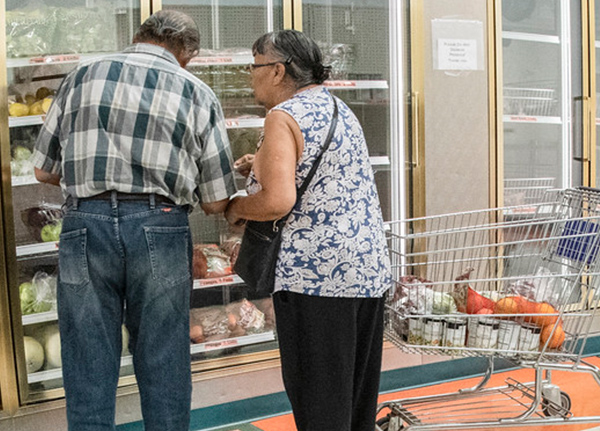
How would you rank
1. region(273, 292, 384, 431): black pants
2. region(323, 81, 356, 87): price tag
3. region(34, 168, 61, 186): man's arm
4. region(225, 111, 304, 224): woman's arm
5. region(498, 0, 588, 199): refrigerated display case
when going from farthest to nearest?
region(498, 0, 588, 199): refrigerated display case
region(323, 81, 356, 87): price tag
region(34, 168, 61, 186): man's arm
region(273, 292, 384, 431): black pants
region(225, 111, 304, 224): woman's arm

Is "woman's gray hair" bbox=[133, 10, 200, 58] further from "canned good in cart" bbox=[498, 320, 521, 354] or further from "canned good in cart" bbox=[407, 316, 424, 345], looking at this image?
"canned good in cart" bbox=[498, 320, 521, 354]

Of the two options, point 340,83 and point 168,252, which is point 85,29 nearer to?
point 340,83

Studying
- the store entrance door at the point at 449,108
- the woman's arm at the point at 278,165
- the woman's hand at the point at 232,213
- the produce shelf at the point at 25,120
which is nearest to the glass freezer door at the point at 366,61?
the store entrance door at the point at 449,108

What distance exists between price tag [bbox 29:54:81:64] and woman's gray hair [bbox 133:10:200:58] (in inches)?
35.5

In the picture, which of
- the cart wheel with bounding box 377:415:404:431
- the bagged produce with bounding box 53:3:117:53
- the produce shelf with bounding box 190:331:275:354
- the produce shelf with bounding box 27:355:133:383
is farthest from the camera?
the produce shelf with bounding box 190:331:275:354

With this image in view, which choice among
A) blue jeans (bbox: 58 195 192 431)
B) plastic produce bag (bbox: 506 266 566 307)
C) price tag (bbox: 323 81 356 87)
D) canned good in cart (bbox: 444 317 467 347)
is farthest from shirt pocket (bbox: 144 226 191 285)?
price tag (bbox: 323 81 356 87)

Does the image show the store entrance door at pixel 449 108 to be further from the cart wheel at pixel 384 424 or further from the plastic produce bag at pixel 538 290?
the cart wheel at pixel 384 424

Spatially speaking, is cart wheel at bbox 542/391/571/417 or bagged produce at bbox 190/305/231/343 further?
bagged produce at bbox 190/305/231/343

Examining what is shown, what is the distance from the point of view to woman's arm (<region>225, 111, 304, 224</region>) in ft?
6.64

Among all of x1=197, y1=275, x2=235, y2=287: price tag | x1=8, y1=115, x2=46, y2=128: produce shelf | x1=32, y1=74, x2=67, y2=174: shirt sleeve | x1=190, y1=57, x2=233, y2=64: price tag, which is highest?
x1=190, y1=57, x2=233, y2=64: price tag

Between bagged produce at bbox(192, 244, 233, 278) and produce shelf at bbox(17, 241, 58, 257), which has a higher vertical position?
produce shelf at bbox(17, 241, 58, 257)

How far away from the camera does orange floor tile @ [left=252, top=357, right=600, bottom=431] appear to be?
10.6ft

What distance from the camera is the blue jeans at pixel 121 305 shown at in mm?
2121

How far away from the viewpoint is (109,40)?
324 centimetres
